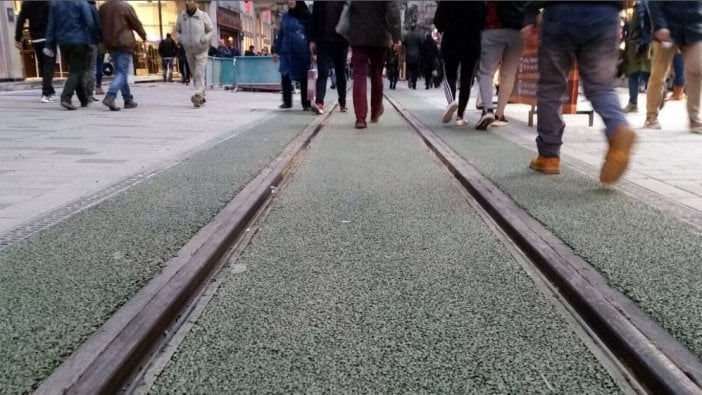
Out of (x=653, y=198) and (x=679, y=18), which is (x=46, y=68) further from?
(x=653, y=198)

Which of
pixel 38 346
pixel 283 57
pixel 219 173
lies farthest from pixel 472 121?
pixel 38 346

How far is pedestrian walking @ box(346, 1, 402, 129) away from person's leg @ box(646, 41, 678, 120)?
10.6ft

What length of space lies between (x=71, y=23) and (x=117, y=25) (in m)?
0.73

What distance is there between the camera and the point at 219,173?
4824 mm

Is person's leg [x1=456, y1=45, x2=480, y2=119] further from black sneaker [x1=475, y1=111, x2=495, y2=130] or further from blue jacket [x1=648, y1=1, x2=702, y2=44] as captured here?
blue jacket [x1=648, y1=1, x2=702, y2=44]

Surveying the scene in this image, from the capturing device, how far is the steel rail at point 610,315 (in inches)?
A: 67.1

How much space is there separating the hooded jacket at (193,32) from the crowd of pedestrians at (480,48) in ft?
0.07

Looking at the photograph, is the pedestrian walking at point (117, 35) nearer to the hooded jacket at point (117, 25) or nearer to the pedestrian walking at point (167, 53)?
the hooded jacket at point (117, 25)

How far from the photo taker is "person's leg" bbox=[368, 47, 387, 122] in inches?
330

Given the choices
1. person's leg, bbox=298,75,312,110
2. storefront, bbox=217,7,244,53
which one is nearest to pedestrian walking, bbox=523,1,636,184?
person's leg, bbox=298,75,312,110

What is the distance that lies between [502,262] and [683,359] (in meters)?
1.06

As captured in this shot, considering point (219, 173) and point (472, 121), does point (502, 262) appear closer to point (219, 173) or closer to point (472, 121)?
point (219, 173)

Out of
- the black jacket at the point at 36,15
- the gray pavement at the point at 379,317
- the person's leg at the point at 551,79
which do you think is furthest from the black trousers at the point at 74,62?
the person's leg at the point at 551,79

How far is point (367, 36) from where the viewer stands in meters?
8.12
